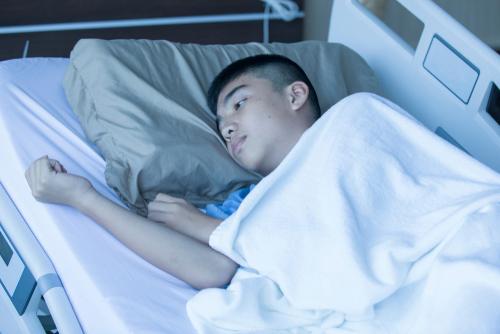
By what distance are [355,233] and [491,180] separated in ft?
0.93

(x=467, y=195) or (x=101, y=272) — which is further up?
(x=467, y=195)

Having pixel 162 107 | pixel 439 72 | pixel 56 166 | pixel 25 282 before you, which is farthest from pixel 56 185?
pixel 439 72

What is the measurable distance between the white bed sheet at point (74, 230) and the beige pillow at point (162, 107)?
53 mm

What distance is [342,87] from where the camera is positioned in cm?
199

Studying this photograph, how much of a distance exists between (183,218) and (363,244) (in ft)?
1.25

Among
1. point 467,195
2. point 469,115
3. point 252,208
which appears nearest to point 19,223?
point 252,208

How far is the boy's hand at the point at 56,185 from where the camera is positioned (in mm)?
1533

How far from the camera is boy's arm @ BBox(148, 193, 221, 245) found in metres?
1.53

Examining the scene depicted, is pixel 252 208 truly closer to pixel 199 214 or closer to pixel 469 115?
pixel 199 214

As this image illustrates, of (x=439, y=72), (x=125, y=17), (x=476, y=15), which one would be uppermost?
(x=439, y=72)

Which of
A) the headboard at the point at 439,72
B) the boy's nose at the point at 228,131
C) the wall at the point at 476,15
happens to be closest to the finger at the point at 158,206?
the boy's nose at the point at 228,131

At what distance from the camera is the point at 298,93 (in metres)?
1.75

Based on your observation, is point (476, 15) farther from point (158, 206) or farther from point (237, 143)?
point (158, 206)

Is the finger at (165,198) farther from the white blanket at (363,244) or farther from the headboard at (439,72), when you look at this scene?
the headboard at (439,72)
